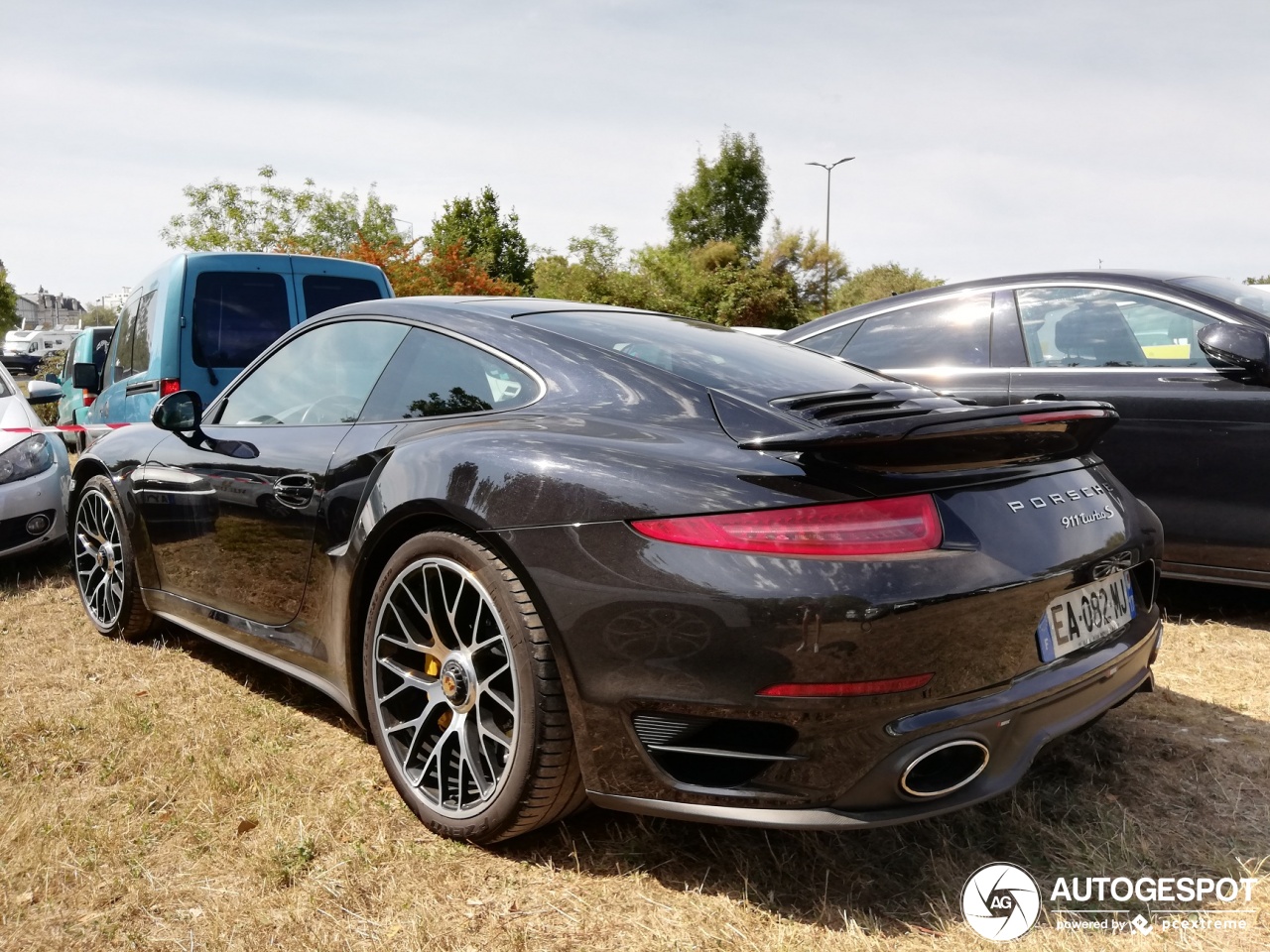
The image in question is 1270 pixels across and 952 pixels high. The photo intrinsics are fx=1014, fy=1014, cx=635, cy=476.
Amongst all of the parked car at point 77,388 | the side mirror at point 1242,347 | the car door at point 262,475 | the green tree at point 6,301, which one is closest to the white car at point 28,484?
the car door at point 262,475

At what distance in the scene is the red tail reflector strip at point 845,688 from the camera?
6.53 feet

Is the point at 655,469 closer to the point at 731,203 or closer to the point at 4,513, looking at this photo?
the point at 4,513

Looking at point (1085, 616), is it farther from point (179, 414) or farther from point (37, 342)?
point (37, 342)

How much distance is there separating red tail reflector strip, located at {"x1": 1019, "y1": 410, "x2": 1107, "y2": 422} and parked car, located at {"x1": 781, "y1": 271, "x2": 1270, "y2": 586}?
4.73 feet

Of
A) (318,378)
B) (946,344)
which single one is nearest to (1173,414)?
(946,344)

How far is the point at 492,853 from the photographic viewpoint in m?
2.50

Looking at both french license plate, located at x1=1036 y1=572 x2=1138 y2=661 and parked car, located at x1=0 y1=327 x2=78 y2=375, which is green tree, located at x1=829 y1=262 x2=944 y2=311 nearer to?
parked car, located at x1=0 y1=327 x2=78 y2=375

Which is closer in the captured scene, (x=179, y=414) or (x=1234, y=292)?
(x=179, y=414)

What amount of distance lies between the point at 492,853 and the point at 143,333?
5.80 metres

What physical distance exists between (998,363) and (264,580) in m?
3.37

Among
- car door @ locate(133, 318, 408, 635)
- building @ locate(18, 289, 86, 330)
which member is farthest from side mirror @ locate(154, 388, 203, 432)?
building @ locate(18, 289, 86, 330)

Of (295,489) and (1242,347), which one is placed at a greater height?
(1242,347)

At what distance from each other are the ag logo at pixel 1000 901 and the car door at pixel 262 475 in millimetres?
1990

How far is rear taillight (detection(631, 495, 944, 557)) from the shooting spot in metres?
2.02
